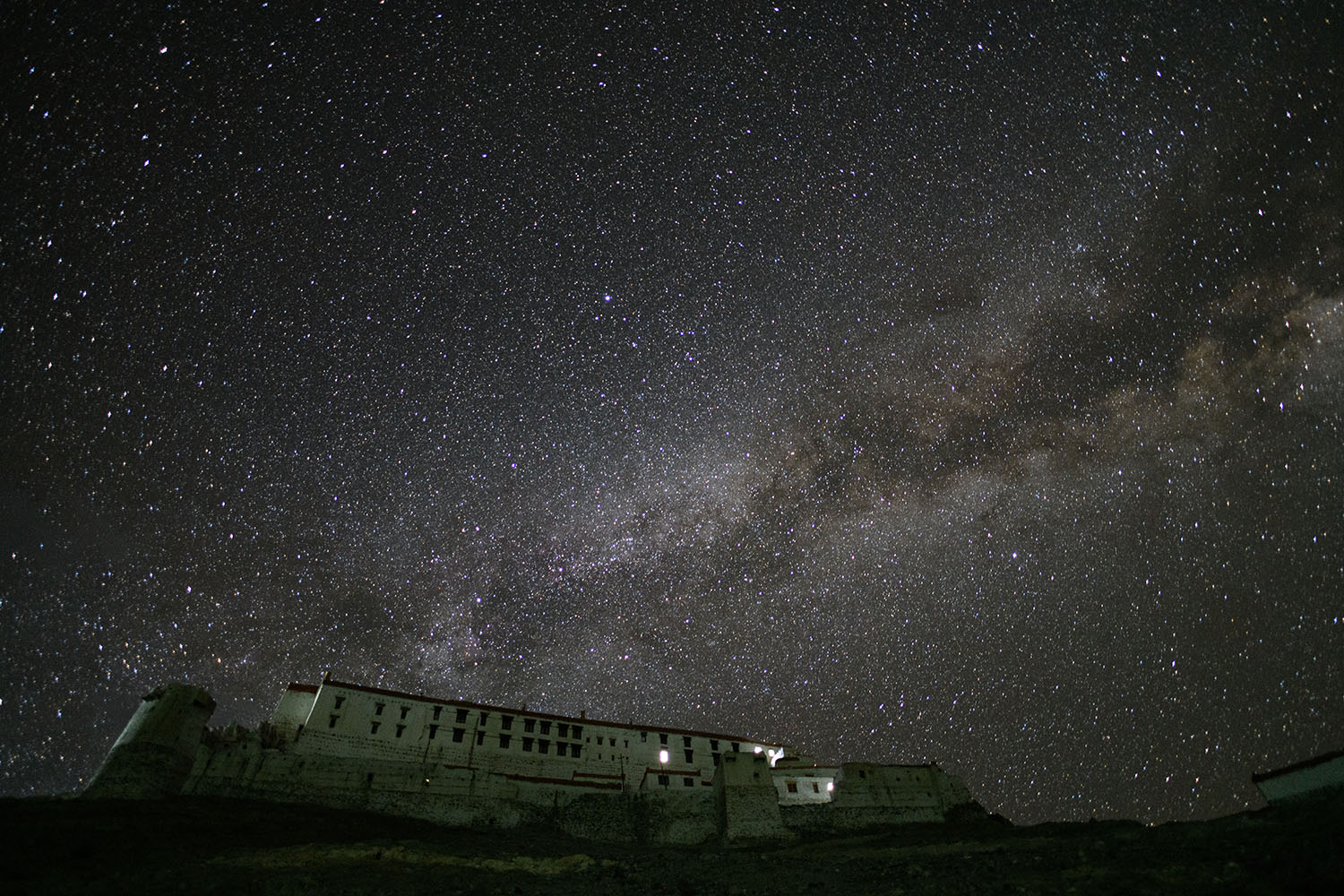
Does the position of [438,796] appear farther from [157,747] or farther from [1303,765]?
[1303,765]

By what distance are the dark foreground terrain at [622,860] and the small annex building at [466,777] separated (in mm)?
6565

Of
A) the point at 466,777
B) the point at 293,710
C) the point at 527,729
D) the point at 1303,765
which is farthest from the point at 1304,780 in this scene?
the point at 293,710

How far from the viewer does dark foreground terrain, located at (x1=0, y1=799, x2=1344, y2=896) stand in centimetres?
1680

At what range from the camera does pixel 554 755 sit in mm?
48906

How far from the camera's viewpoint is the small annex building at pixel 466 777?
38.1 meters

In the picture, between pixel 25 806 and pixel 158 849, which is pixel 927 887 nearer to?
pixel 158 849

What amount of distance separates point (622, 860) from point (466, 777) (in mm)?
17887

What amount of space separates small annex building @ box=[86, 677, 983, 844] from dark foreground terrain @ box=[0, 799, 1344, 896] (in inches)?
258

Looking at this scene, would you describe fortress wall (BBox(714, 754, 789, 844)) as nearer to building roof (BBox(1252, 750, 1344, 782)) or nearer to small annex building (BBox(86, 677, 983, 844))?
small annex building (BBox(86, 677, 983, 844))

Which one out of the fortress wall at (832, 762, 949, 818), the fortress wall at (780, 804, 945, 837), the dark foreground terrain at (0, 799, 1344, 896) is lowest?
the dark foreground terrain at (0, 799, 1344, 896)

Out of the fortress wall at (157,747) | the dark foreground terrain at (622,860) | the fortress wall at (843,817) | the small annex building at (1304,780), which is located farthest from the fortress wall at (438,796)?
the small annex building at (1304,780)

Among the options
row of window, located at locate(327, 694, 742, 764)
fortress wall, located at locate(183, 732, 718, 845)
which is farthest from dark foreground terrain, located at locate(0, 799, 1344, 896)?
row of window, located at locate(327, 694, 742, 764)

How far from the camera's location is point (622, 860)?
88.7 feet

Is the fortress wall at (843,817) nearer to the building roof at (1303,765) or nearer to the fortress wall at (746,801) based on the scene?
the fortress wall at (746,801)
